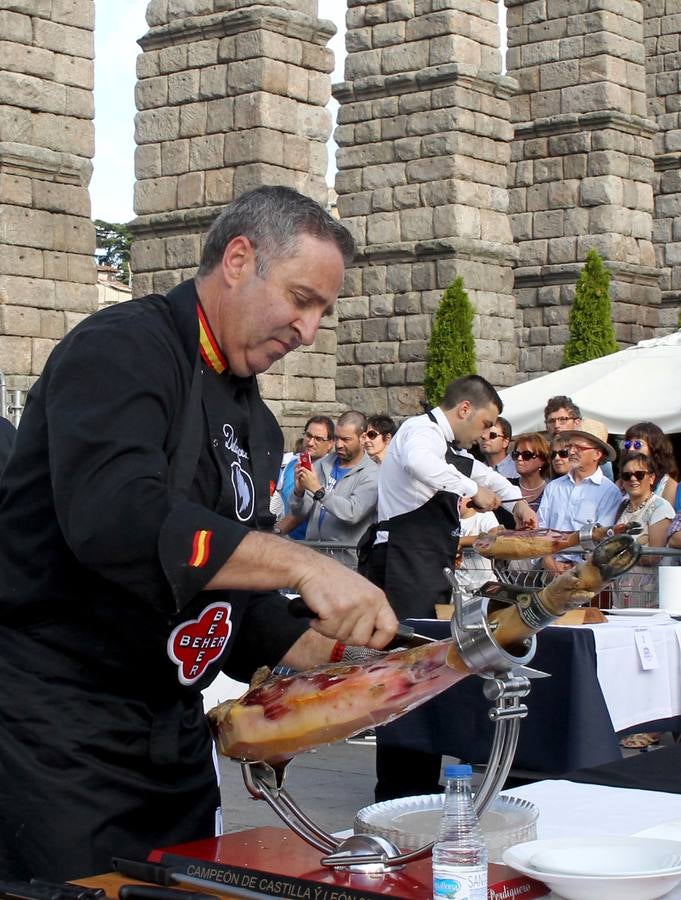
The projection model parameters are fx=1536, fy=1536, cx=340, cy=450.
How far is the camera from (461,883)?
6.59ft

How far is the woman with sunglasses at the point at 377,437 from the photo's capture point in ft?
34.8

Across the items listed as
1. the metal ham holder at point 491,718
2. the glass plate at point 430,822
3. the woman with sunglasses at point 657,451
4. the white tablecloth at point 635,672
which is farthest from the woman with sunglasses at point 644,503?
the metal ham holder at point 491,718

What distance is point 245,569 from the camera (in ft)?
7.80

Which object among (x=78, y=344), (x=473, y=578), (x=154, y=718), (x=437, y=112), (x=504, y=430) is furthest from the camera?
(x=437, y=112)

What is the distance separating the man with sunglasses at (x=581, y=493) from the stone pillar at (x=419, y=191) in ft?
34.0

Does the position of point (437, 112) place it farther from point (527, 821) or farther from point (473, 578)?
point (527, 821)

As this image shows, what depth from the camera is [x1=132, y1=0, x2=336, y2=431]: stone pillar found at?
53.1ft

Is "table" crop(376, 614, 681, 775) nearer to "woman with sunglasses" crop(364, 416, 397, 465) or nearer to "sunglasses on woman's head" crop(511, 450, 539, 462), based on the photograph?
"sunglasses on woman's head" crop(511, 450, 539, 462)

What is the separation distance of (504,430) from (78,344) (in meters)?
8.54

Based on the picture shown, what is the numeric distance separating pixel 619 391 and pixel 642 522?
4857mm

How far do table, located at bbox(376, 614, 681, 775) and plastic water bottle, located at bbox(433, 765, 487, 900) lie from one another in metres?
3.64

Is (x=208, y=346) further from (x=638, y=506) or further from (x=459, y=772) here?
(x=638, y=506)

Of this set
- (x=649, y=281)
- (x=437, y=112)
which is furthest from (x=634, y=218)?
(x=437, y=112)

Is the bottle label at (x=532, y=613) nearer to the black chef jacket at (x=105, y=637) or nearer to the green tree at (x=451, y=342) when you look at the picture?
the black chef jacket at (x=105, y=637)
